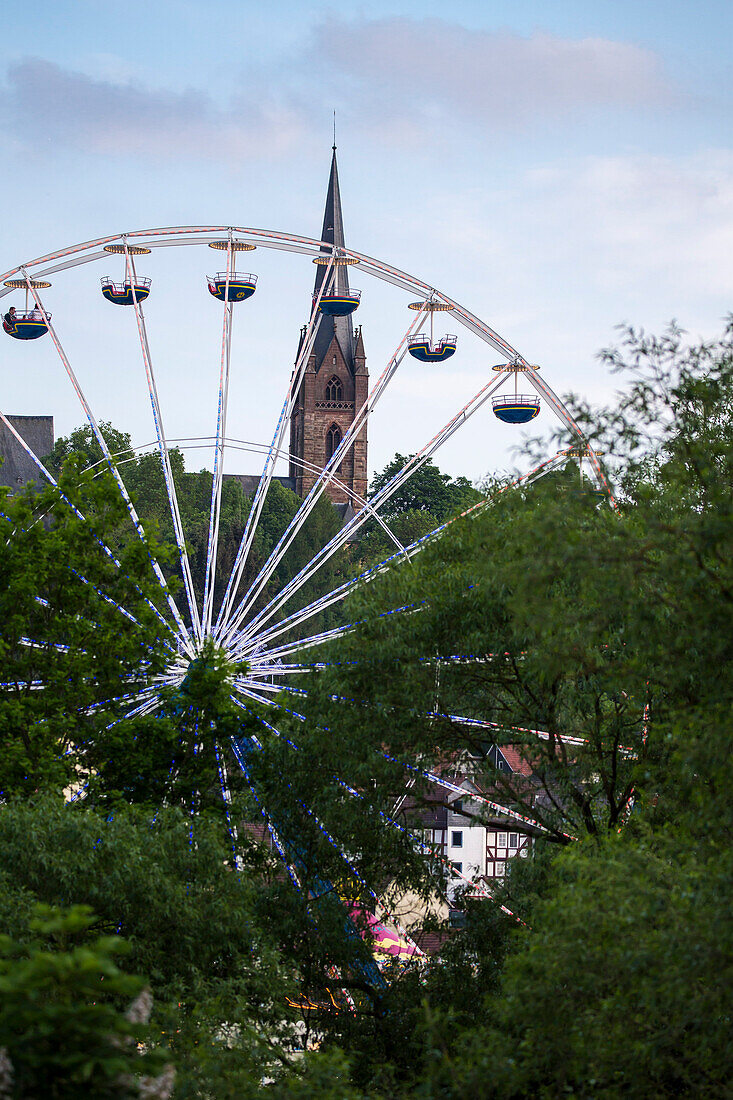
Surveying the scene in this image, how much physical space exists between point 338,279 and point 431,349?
29.4 meters

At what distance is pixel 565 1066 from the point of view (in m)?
10.0

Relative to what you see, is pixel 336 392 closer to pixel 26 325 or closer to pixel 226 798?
pixel 26 325

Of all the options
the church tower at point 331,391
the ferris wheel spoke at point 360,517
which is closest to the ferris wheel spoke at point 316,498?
the ferris wheel spoke at point 360,517

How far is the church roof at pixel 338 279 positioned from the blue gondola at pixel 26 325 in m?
20.9

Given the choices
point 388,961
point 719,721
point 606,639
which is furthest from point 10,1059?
point 388,961

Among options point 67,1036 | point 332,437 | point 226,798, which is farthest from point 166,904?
point 332,437

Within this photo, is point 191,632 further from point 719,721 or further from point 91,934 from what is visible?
point 719,721

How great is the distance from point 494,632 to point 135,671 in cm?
741

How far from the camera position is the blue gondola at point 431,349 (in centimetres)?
2991

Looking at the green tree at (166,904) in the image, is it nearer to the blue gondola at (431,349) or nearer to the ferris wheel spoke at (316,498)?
the ferris wheel spoke at (316,498)

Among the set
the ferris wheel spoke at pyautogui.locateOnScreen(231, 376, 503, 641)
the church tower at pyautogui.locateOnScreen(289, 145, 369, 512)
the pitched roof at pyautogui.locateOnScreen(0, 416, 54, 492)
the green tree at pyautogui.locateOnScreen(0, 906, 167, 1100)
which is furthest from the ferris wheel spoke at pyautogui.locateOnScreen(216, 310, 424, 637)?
the church tower at pyautogui.locateOnScreen(289, 145, 369, 512)

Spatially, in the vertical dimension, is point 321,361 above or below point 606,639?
above

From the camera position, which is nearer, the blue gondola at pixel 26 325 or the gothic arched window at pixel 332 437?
the blue gondola at pixel 26 325

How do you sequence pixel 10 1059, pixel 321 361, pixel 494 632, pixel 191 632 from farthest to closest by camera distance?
1. pixel 321 361
2. pixel 191 632
3. pixel 494 632
4. pixel 10 1059
